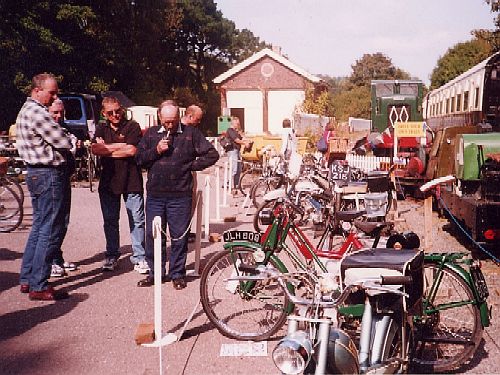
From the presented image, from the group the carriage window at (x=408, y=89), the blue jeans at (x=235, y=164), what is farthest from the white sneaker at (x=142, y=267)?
the carriage window at (x=408, y=89)

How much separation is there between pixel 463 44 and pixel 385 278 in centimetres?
6680

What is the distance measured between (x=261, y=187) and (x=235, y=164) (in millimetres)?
2368

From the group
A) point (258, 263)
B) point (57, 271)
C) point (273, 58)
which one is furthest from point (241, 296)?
point (273, 58)

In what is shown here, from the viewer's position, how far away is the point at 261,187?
1267 centimetres

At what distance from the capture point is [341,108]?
5931cm

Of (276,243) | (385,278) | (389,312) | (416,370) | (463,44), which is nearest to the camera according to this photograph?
(385,278)

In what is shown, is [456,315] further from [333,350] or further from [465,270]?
[333,350]

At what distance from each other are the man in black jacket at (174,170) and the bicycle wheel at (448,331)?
285 cm

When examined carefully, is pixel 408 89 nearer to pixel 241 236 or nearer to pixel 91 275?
pixel 91 275

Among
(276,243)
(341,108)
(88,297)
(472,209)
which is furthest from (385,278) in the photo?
(341,108)

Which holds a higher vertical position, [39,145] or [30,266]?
[39,145]

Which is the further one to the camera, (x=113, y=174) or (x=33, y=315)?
(x=113, y=174)

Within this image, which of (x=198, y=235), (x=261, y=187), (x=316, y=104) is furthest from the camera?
(x=316, y=104)

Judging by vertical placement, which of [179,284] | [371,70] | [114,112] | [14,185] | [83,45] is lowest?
[179,284]
